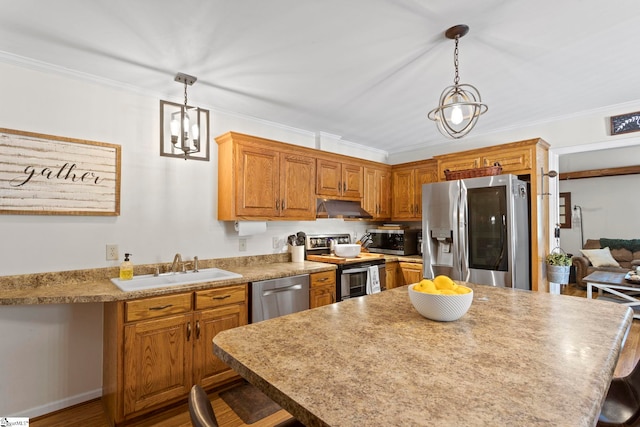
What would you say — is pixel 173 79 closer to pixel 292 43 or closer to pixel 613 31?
pixel 292 43

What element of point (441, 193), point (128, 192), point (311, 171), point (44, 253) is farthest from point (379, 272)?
point (44, 253)

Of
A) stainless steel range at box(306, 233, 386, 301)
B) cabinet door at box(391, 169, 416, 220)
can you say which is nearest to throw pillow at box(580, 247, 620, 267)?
cabinet door at box(391, 169, 416, 220)

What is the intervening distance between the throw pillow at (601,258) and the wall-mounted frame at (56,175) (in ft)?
24.9

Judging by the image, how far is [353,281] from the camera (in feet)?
11.3

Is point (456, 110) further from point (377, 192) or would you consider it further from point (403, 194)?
point (403, 194)

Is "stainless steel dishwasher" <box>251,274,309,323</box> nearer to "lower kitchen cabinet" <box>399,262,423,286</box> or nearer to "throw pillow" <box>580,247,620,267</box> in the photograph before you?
"lower kitchen cabinet" <box>399,262,423,286</box>

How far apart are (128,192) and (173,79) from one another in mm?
992

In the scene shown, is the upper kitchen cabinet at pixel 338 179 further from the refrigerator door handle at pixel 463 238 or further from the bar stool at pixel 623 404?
the bar stool at pixel 623 404

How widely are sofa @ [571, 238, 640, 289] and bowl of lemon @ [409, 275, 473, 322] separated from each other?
613 cm

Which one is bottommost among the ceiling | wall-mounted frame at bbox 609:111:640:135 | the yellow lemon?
the yellow lemon

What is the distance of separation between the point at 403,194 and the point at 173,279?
10.4 feet

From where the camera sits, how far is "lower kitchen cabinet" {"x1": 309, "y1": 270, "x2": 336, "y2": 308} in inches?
121

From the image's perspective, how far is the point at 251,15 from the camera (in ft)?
5.78

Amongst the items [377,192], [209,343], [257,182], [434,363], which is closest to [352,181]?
[377,192]
